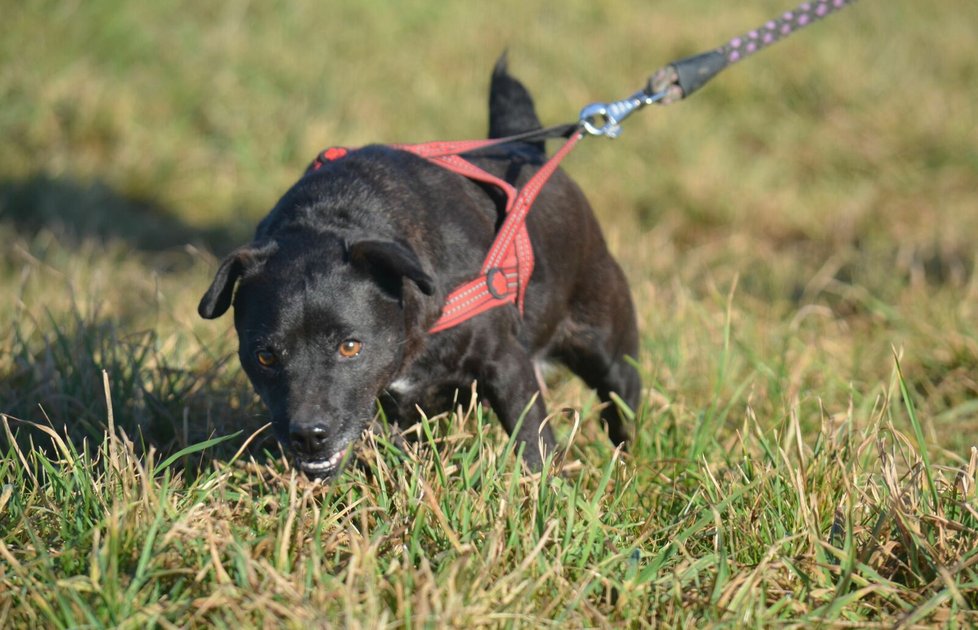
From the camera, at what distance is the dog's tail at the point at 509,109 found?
4051 millimetres

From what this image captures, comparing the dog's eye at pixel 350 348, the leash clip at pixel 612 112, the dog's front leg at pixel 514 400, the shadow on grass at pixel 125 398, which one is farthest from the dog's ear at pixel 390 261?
the leash clip at pixel 612 112

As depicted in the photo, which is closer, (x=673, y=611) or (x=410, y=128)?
(x=673, y=611)

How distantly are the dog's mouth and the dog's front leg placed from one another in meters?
0.50

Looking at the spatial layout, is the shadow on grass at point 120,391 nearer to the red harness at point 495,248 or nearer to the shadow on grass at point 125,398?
the shadow on grass at point 125,398

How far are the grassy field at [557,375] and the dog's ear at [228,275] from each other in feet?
1.32

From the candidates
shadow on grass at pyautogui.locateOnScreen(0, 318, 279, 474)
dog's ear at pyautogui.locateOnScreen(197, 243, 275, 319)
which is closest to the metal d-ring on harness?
dog's ear at pyautogui.locateOnScreen(197, 243, 275, 319)

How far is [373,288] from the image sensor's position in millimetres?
2918

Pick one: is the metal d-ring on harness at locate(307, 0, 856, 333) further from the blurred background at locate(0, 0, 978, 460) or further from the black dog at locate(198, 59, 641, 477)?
the blurred background at locate(0, 0, 978, 460)

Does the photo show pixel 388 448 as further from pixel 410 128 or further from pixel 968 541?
pixel 410 128

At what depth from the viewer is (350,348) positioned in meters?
2.86

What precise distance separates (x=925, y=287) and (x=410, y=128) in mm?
4453

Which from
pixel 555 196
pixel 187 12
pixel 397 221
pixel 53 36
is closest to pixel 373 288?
pixel 397 221

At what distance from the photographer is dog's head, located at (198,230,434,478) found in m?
2.77

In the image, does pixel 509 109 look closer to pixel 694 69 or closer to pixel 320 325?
pixel 694 69
